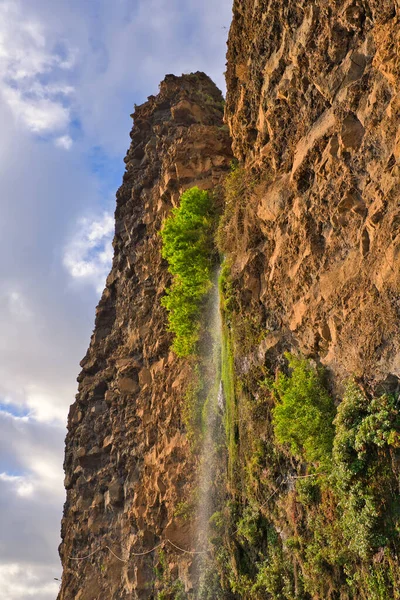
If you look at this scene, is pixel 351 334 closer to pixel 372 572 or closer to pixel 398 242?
pixel 398 242

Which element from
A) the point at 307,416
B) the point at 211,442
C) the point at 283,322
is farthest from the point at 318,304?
the point at 211,442

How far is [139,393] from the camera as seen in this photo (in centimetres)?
2344

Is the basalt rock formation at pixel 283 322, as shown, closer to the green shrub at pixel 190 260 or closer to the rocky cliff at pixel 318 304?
the rocky cliff at pixel 318 304

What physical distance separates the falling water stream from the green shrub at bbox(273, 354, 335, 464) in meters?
5.25

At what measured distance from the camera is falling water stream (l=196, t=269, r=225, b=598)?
1587 cm

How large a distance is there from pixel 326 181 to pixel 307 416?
208 inches

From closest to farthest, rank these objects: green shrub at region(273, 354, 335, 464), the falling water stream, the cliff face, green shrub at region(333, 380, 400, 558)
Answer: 1. green shrub at region(333, 380, 400, 558)
2. green shrub at region(273, 354, 335, 464)
3. the falling water stream
4. the cliff face

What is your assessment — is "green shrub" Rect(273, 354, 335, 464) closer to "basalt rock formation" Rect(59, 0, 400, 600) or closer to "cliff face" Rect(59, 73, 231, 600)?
"basalt rock formation" Rect(59, 0, 400, 600)

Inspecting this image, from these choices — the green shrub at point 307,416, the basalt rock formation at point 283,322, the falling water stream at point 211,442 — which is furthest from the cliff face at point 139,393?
the green shrub at point 307,416

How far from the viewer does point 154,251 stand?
81.2 ft

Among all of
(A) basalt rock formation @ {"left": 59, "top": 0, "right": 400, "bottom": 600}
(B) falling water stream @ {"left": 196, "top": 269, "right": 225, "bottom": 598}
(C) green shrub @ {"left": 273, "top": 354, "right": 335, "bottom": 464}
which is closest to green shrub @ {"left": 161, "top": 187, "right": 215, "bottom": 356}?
(B) falling water stream @ {"left": 196, "top": 269, "right": 225, "bottom": 598}

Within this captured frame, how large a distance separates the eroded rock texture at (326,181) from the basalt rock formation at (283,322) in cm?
4

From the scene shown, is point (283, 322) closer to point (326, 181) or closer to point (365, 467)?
point (326, 181)

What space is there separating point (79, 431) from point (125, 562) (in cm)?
809
